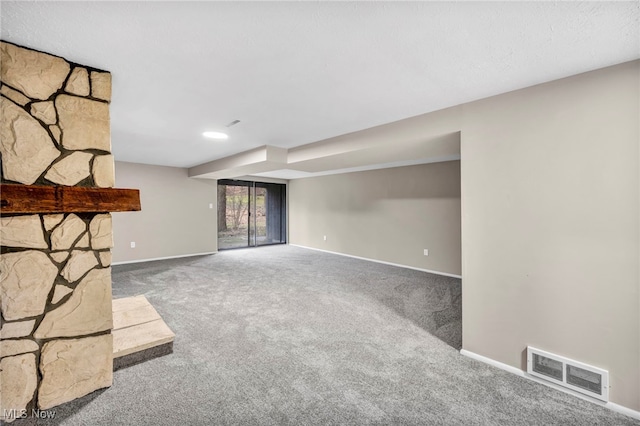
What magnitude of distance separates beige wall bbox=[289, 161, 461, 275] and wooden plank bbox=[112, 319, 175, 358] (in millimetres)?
4417


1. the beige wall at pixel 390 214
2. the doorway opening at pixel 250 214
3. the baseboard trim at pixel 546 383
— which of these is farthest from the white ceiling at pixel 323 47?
the doorway opening at pixel 250 214

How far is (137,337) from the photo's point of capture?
2.21 metres

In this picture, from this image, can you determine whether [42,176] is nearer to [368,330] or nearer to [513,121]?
[368,330]

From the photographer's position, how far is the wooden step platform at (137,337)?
2059mm

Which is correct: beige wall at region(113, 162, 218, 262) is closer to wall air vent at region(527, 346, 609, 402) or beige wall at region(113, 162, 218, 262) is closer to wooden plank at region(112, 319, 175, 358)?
wooden plank at region(112, 319, 175, 358)

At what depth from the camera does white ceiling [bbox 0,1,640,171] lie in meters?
1.21

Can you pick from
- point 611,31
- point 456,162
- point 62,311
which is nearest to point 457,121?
point 611,31

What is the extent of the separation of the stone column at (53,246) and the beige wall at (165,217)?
4.42m

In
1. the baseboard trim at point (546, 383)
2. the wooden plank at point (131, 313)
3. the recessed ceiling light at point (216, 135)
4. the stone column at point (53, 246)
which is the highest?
the recessed ceiling light at point (216, 135)

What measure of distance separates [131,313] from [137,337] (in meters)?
0.52

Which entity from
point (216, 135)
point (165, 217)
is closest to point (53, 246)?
point (216, 135)

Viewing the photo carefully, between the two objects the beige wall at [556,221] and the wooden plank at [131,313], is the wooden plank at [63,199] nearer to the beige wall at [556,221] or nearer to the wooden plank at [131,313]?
the wooden plank at [131,313]

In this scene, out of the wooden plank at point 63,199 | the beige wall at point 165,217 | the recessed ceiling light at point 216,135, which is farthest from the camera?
the beige wall at point 165,217

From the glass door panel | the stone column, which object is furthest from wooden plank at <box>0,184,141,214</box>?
the glass door panel
